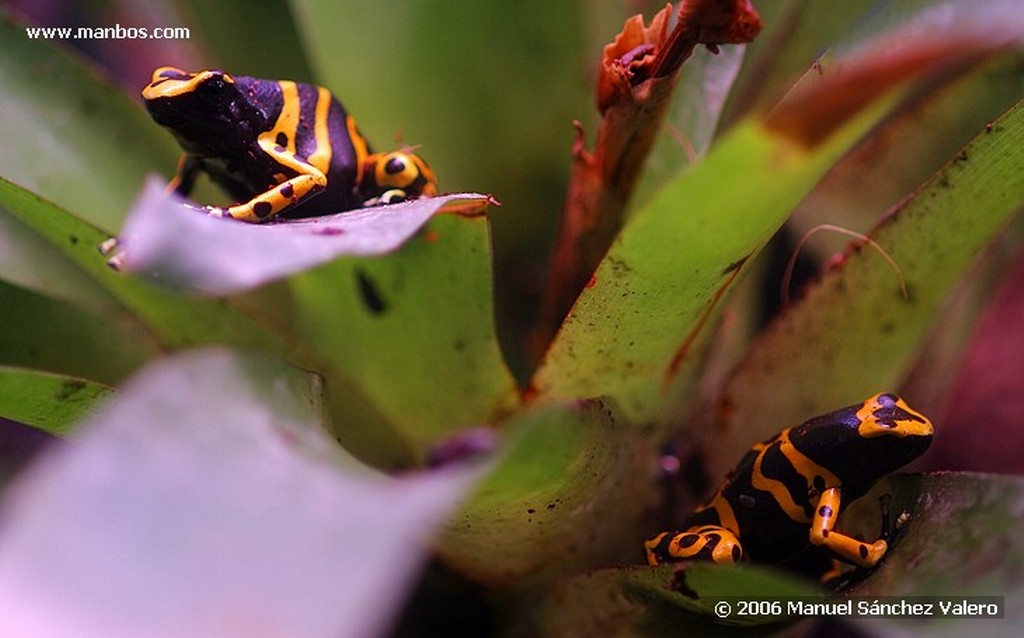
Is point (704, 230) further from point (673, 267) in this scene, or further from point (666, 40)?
point (666, 40)

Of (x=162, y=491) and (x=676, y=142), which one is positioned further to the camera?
(x=676, y=142)

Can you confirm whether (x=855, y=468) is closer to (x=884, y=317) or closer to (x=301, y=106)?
(x=884, y=317)

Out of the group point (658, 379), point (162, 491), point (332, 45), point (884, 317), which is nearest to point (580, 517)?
point (658, 379)

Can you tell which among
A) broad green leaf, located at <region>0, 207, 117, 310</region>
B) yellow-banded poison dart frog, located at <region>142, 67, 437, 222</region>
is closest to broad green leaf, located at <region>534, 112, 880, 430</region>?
yellow-banded poison dart frog, located at <region>142, 67, 437, 222</region>

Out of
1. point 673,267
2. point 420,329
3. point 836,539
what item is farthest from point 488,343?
point 836,539

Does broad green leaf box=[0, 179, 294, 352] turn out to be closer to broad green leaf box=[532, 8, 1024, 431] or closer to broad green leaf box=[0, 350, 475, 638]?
broad green leaf box=[532, 8, 1024, 431]

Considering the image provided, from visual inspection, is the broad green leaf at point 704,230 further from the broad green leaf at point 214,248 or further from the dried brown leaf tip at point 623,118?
the broad green leaf at point 214,248
